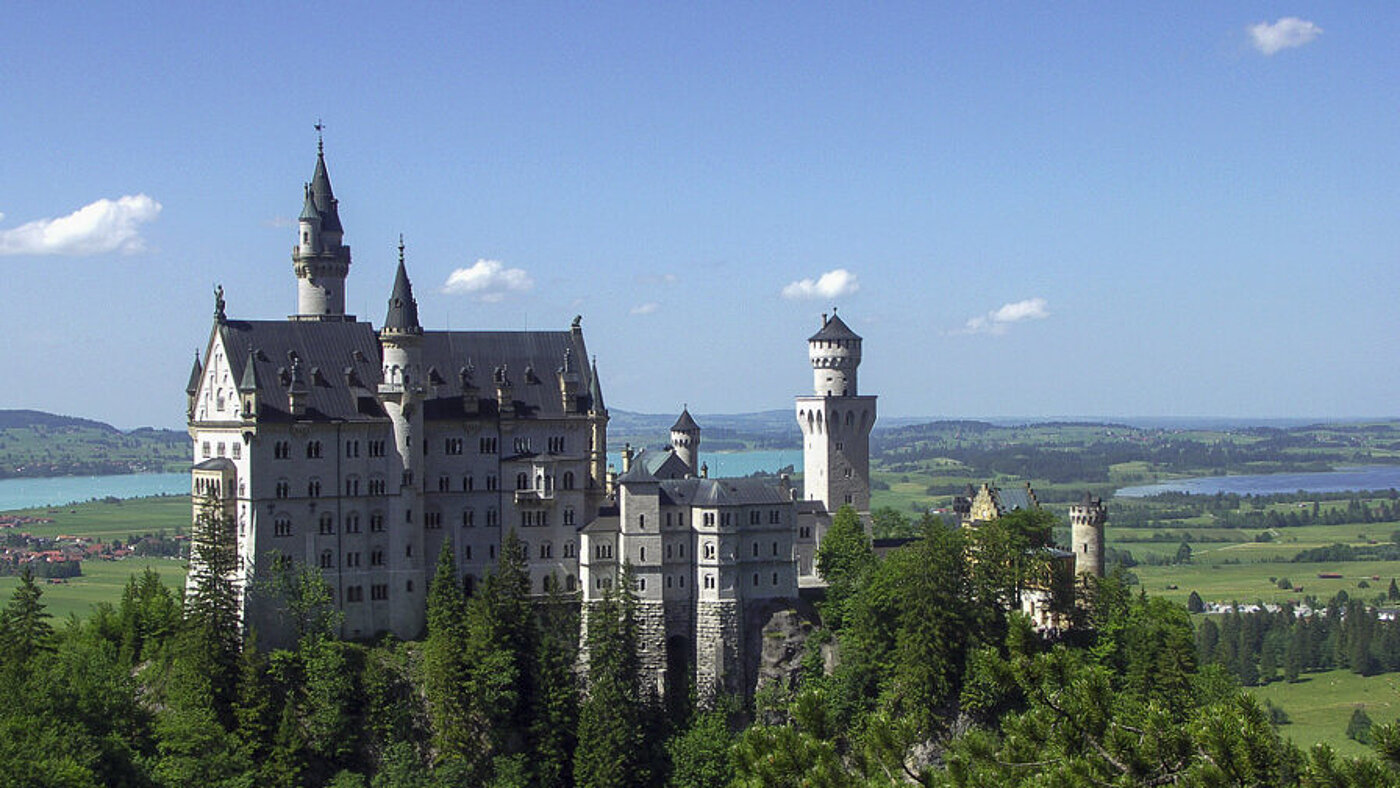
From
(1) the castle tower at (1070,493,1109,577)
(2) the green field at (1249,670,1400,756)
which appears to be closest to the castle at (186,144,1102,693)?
(1) the castle tower at (1070,493,1109,577)

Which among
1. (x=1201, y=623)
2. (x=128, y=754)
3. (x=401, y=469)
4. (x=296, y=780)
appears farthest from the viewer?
(x=1201, y=623)

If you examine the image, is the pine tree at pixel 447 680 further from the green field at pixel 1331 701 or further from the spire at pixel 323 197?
the green field at pixel 1331 701

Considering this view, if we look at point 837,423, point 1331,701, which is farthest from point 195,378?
point 1331,701

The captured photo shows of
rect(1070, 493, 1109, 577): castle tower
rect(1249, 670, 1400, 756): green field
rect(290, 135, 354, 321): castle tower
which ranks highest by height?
rect(290, 135, 354, 321): castle tower

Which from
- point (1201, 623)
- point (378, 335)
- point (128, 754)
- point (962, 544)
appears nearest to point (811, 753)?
point (128, 754)

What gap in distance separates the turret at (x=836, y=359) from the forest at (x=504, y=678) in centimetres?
1255

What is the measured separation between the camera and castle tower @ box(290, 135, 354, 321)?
103875 mm

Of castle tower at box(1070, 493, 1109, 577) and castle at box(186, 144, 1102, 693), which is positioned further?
castle tower at box(1070, 493, 1109, 577)

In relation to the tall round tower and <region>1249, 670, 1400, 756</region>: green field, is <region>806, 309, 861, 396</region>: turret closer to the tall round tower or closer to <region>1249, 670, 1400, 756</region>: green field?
the tall round tower

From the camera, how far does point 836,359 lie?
11544 centimetres

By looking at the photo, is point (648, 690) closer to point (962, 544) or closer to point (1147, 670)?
point (962, 544)

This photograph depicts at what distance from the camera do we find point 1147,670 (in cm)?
9762

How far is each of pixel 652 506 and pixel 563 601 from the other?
8312 mm

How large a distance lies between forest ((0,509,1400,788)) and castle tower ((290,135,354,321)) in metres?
18.1
